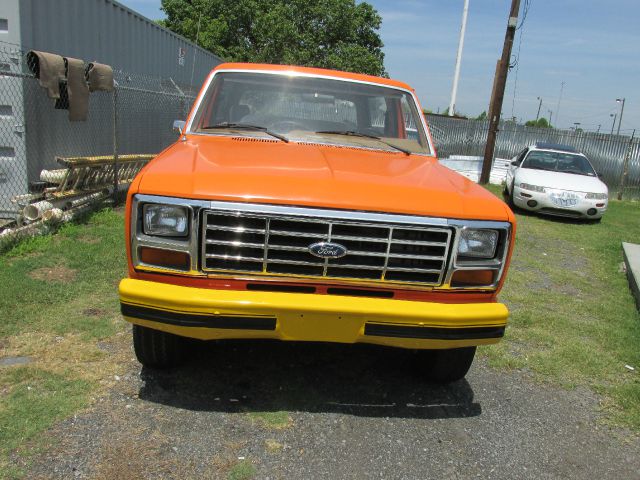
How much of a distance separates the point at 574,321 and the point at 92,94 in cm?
716

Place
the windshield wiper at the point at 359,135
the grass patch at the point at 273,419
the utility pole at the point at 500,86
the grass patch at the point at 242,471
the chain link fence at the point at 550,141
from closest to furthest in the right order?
1. the grass patch at the point at 242,471
2. the grass patch at the point at 273,419
3. the windshield wiper at the point at 359,135
4. the utility pole at the point at 500,86
5. the chain link fence at the point at 550,141

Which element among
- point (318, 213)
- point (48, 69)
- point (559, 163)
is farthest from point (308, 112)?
point (559, 163)

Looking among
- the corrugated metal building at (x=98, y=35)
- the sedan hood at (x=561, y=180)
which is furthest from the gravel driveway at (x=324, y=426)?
the sedan hood at (x=561, y=180)

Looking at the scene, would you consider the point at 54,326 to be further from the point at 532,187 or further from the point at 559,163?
the point at 559,163

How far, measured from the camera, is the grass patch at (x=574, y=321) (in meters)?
3.89

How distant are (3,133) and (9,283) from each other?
103 inches

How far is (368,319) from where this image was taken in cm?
270

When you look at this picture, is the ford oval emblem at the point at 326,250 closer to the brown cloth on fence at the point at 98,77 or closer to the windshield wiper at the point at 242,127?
the windshield wiper at the point at 242,127

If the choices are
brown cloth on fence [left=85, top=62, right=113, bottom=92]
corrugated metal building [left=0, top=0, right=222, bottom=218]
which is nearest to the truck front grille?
corrugated metal building [left=0, top=0, right=222, bottom=218]

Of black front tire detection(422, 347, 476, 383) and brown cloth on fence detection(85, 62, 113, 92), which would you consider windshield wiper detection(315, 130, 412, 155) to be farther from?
brown cloth on fence detection(85, 62, 113, 92)

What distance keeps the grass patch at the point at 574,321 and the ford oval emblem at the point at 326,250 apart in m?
1.99

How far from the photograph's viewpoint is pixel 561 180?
10.9 metres

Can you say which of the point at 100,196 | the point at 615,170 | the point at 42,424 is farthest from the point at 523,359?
the point at 615,170

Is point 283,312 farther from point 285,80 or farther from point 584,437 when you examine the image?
point 285,80
